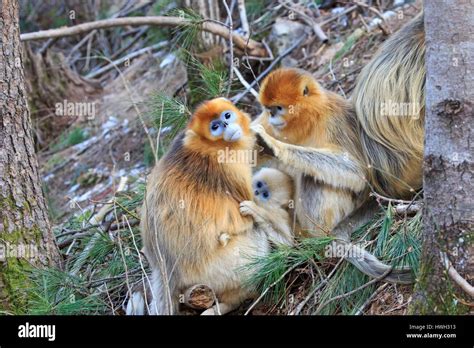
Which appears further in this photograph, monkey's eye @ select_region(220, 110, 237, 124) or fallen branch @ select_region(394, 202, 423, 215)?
fallen branch @ select_region(394, 202, 423, 215)

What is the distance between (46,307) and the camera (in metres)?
3.54

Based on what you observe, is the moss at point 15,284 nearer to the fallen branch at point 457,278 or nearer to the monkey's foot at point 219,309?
the monkey's foot at point 219,309

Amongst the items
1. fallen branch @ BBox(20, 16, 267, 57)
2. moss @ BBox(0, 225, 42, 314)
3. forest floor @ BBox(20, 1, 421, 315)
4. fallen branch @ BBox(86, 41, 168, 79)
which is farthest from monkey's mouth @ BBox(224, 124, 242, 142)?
fallen branch @ BBox(86, 41, 168, 79)

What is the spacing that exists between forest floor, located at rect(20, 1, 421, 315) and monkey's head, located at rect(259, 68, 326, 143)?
0.61m

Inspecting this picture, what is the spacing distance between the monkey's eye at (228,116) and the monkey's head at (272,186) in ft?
1.71

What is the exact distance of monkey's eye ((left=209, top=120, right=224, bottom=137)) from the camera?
3.62m

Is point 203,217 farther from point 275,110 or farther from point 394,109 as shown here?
point 394,109

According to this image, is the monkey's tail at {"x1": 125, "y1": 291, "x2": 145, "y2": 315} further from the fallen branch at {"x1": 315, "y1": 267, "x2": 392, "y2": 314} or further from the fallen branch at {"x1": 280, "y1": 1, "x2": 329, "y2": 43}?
the fallen branch at {"x1": 280, "y1": 1, "x2": 329, "y2": 43}

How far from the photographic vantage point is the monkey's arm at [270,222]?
3.65 metres

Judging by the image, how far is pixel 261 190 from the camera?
408cm

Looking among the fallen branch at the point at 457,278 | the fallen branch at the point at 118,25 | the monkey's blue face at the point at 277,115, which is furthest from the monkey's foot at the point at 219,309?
the fallen branch at the point at 118,25

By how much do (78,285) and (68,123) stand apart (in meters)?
3.97

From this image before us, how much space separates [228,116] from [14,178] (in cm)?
105

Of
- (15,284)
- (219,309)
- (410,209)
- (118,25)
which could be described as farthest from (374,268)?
(118,25)
